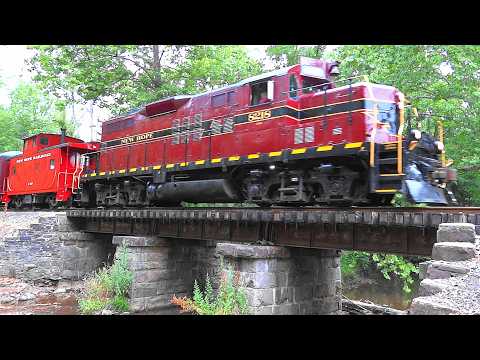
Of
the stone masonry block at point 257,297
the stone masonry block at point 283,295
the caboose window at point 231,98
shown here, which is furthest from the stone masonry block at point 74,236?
the stone masonry block at point 283,295

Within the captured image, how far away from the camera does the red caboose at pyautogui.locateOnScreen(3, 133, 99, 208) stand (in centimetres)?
1953

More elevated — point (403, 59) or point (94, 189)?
point (403, 59)

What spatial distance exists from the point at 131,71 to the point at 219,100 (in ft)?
A: 46.8

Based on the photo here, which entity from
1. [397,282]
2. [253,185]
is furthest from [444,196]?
[397,282]

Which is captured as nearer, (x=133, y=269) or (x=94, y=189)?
(x=133, y=269)

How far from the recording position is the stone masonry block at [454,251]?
5746 mm

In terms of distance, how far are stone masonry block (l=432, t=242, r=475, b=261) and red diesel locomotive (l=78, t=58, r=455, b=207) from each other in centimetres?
201

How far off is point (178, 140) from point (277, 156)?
4298 mm

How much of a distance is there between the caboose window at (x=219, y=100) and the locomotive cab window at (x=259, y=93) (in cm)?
108

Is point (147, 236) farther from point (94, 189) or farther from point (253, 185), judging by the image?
point (94, 189)

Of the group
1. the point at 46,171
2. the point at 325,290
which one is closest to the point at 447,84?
the point at 325,290

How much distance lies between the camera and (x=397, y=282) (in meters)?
21.4

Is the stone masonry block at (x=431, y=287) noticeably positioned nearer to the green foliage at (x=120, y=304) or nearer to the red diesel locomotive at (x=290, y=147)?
the red diesel locomotive at (x=290, y=147)

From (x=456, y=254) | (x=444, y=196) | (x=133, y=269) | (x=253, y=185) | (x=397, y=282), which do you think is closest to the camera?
(x=456, y=254)
